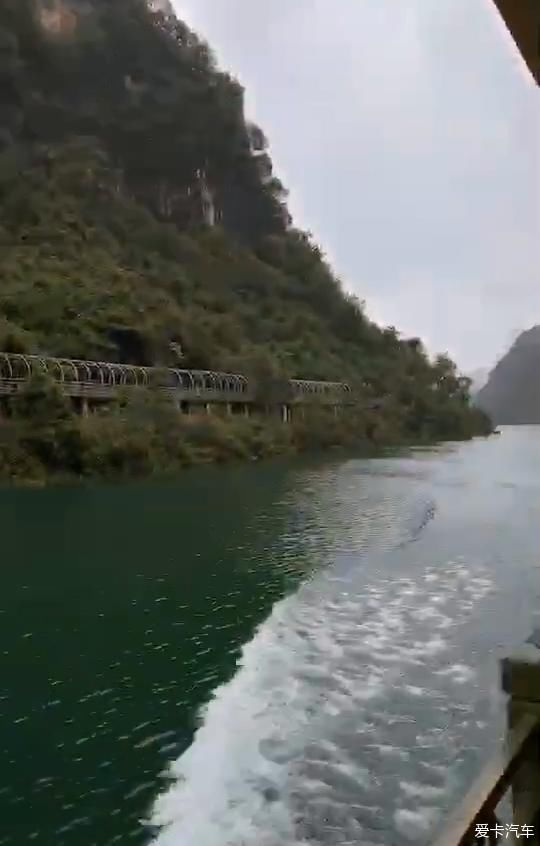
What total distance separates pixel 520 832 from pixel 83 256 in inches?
1691

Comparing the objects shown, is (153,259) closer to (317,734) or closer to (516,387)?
(317,734)

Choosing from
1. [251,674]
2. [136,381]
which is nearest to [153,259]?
[136,381]

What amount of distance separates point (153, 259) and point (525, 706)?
5288 cm

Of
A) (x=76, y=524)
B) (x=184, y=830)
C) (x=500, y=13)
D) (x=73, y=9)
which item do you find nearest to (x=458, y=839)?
(x=500, y=13)

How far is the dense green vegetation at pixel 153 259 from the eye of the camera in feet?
92.8

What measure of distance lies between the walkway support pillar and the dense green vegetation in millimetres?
21132

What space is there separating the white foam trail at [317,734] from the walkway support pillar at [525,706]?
7.26 feet

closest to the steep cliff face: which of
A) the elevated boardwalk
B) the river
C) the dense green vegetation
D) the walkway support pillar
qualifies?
the dense green vegetation

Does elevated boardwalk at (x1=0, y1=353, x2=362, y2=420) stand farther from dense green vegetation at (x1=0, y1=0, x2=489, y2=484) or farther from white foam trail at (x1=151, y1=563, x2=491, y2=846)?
white foam trail at (x1=151, y1=563, x2=491, y2=846)

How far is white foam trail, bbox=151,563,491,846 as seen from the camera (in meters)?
4.19

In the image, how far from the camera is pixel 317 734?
5.27 metres

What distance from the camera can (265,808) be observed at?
4.33 m

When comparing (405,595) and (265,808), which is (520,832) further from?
(405,595)

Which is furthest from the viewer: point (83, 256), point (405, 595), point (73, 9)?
point (73, 9)
